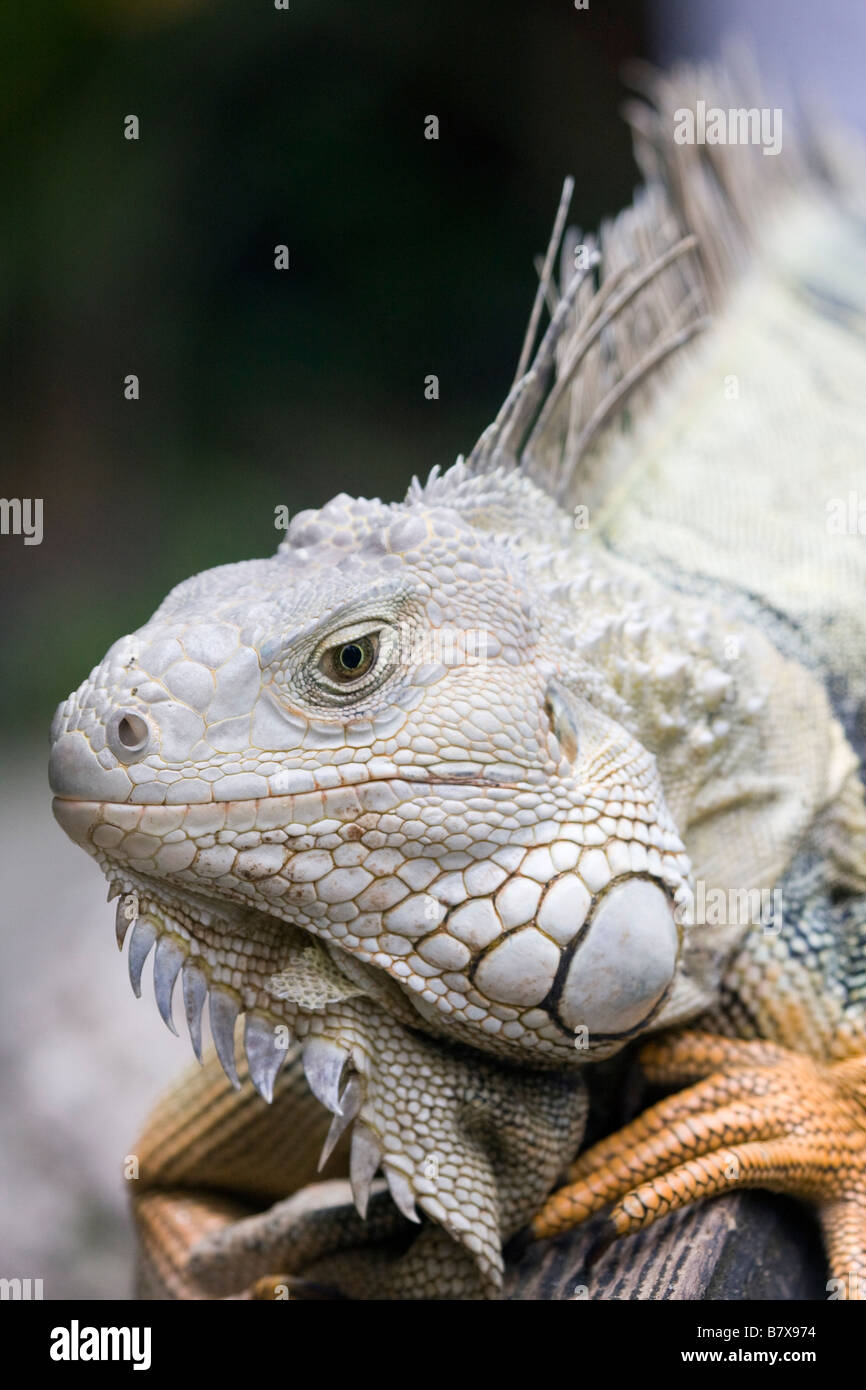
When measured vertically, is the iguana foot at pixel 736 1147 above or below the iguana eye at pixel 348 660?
below

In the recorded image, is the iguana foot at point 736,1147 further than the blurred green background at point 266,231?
No

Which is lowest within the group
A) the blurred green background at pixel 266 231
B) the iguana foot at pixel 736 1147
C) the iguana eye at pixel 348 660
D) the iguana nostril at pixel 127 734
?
the iguana foot at pixel 736 1147

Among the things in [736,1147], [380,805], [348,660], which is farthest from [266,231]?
[736,1147]

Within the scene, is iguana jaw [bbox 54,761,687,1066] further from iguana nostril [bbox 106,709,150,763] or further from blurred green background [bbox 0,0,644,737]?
blurred green background [bbox 0,0,644,737]

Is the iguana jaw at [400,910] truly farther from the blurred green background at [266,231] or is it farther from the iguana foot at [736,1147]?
the blurred green background at [266,231]

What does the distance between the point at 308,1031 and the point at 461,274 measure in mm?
7140

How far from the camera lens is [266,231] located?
8.55m

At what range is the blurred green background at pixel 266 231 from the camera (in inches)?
313

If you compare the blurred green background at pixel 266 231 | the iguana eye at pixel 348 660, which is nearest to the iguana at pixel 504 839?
the iguana eye at pixel 348 660

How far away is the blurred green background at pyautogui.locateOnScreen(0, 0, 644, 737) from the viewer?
795 centimetres

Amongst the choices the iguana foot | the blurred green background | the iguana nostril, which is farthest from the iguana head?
the blurred green background

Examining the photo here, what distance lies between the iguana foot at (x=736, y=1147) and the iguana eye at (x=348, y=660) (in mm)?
1026

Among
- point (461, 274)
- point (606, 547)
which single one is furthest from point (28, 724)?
point (606, 547)

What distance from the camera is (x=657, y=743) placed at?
2150mm
